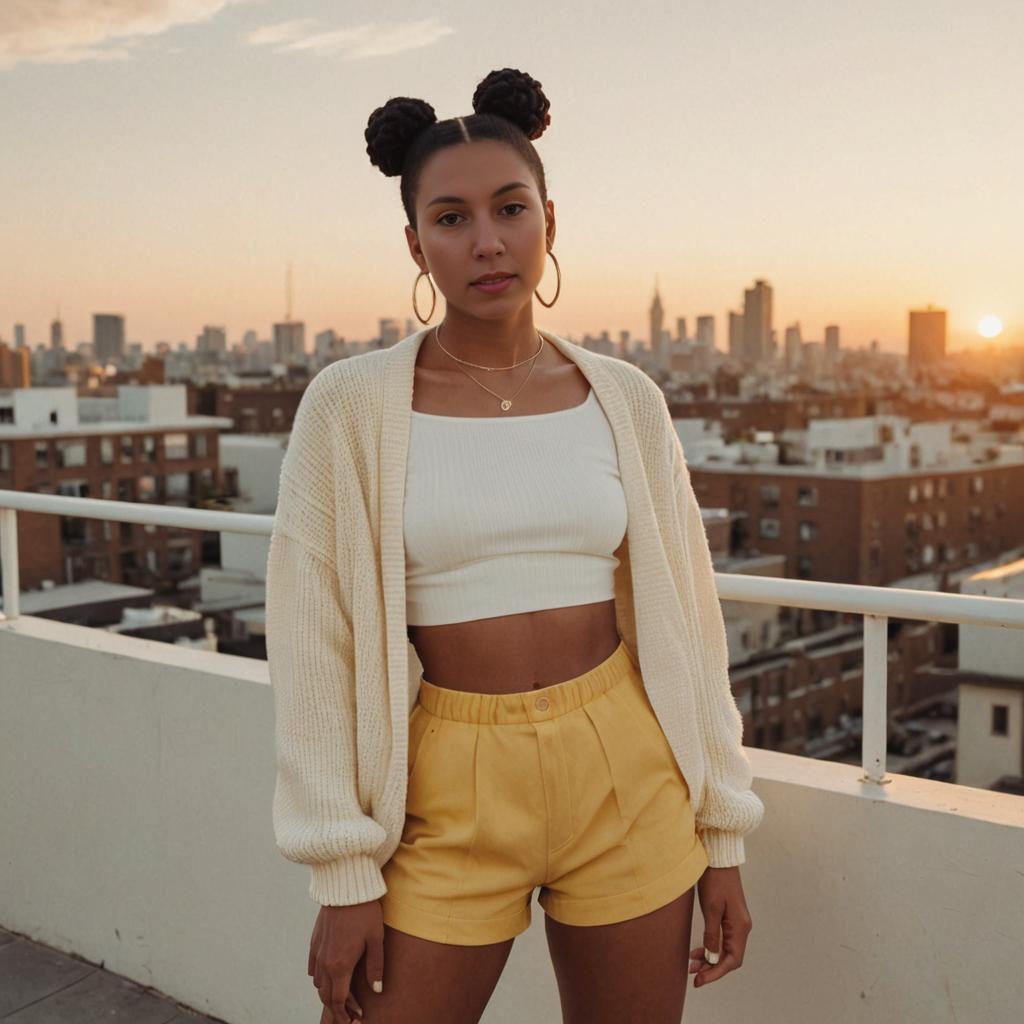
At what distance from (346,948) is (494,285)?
2.44 feet

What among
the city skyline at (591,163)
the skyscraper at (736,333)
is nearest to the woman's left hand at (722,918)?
the city skyline at (591,163)

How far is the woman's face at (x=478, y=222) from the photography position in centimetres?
137

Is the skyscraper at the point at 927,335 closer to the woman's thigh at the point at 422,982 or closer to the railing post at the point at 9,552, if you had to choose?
the railing post at the point at 9,552

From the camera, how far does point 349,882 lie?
1.31 metres

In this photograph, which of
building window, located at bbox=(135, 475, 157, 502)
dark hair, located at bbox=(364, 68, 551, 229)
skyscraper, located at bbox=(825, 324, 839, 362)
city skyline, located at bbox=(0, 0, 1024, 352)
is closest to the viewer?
dark hair, located at bbox=(364, 68, 551, 229)

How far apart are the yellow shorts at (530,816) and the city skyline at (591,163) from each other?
46.7ft

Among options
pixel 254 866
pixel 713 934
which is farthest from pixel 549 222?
pixel 254 866

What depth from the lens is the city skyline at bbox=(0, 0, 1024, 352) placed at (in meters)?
23.7

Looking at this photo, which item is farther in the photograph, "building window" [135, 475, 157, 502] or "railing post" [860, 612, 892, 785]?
"building window" [135, 475, 157, 502]

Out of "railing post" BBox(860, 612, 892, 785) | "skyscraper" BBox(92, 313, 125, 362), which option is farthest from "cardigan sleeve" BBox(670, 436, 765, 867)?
"skyscraper" BBox(92, 313, 125, 362)

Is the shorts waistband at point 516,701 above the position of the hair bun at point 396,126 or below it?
below

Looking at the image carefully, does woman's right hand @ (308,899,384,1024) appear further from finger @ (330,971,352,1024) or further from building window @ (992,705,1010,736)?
building window @ (992,705,1010,736)

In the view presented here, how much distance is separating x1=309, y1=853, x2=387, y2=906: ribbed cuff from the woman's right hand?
11 mm

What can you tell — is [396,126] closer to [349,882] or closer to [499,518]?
[499,518]
